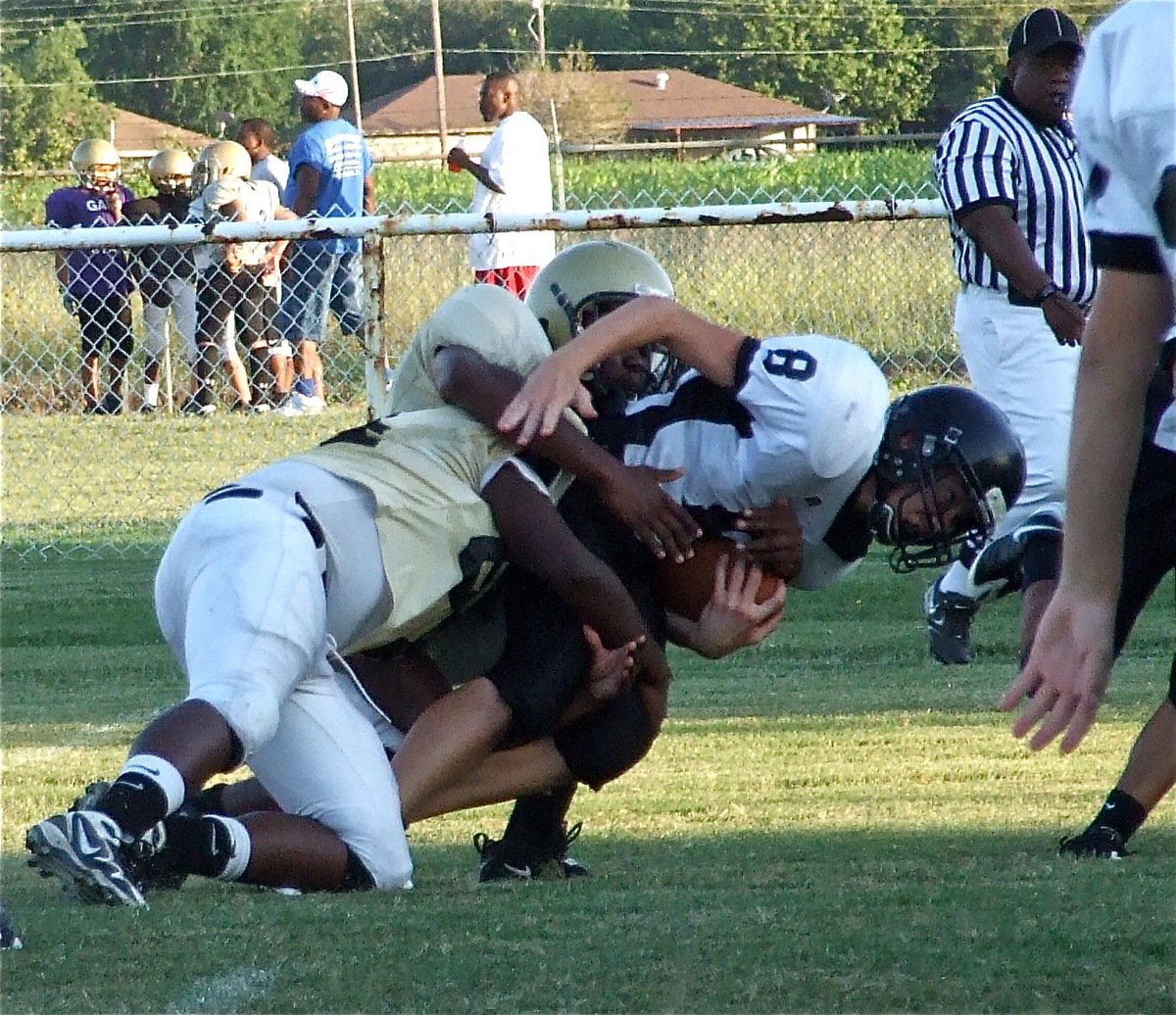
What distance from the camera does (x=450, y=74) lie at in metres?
66.9

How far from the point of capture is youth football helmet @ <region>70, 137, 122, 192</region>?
15.4 meters

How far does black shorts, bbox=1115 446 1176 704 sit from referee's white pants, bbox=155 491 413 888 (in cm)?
149

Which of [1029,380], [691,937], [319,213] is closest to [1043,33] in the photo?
[1029,380]

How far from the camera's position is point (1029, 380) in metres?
6.80

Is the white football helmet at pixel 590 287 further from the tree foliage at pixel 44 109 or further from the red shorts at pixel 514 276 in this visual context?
the tree foliage at pixel 44 109

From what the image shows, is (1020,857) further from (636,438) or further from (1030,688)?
(1030,688)

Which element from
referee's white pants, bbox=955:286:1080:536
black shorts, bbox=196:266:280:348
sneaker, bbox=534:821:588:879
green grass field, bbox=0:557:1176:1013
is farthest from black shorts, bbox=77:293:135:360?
sneaker, bbox=534:821:588:879

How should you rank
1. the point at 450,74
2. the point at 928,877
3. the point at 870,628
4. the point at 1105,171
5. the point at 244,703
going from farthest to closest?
1. the point at 450,74
2. the point at 870,628
3. the point at 928,877
4. the point at 244,703
5. the point at 1105,171

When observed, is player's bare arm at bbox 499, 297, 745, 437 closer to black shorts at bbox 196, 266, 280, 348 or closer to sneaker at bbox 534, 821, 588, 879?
sneaker at bbox 534, 821, 588, 879

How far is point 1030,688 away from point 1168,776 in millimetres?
1894

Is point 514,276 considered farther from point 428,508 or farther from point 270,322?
point 428,508

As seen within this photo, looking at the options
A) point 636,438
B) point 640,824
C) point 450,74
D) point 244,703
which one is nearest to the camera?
point 244,703

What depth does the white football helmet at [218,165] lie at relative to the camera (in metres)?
14.0

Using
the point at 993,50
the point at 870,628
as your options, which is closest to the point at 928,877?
the point at 870,628
